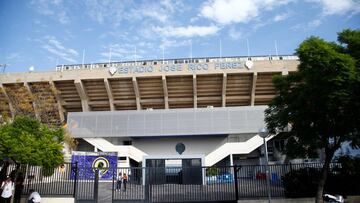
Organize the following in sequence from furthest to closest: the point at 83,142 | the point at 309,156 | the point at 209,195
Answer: the point at 83,142 < the point at 209,195 < the point at 309,156

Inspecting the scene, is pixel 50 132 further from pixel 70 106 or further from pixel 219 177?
pixel 70 106

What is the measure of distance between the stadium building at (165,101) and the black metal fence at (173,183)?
2314 centimetres

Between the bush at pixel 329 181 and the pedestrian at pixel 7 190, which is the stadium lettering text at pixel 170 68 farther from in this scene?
the pedestrian at pixel 7 190

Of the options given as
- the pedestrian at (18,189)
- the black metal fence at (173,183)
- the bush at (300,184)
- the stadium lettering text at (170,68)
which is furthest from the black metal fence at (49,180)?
the stadium lettering text at (170,68)

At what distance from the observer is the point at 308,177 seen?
14.2 meters

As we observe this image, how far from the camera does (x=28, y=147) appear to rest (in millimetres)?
12727

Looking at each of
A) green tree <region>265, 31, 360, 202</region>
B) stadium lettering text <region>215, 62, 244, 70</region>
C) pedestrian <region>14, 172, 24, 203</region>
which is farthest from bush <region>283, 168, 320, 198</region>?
stadium lettering text <region>215, 62, 244, 70</region>

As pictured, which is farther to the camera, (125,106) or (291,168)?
(125,106)

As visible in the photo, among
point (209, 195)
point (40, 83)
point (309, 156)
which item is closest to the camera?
point (309, 156)

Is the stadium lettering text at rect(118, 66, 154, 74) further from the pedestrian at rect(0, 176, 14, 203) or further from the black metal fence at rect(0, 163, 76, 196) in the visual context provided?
the pedestrian at rect(0, 176, 14, 203)

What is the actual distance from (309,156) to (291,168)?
5.31 feet

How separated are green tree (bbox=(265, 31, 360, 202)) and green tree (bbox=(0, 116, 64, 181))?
10550mm

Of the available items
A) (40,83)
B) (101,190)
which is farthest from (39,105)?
(101,190)

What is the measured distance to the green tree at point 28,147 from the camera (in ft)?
41.5
